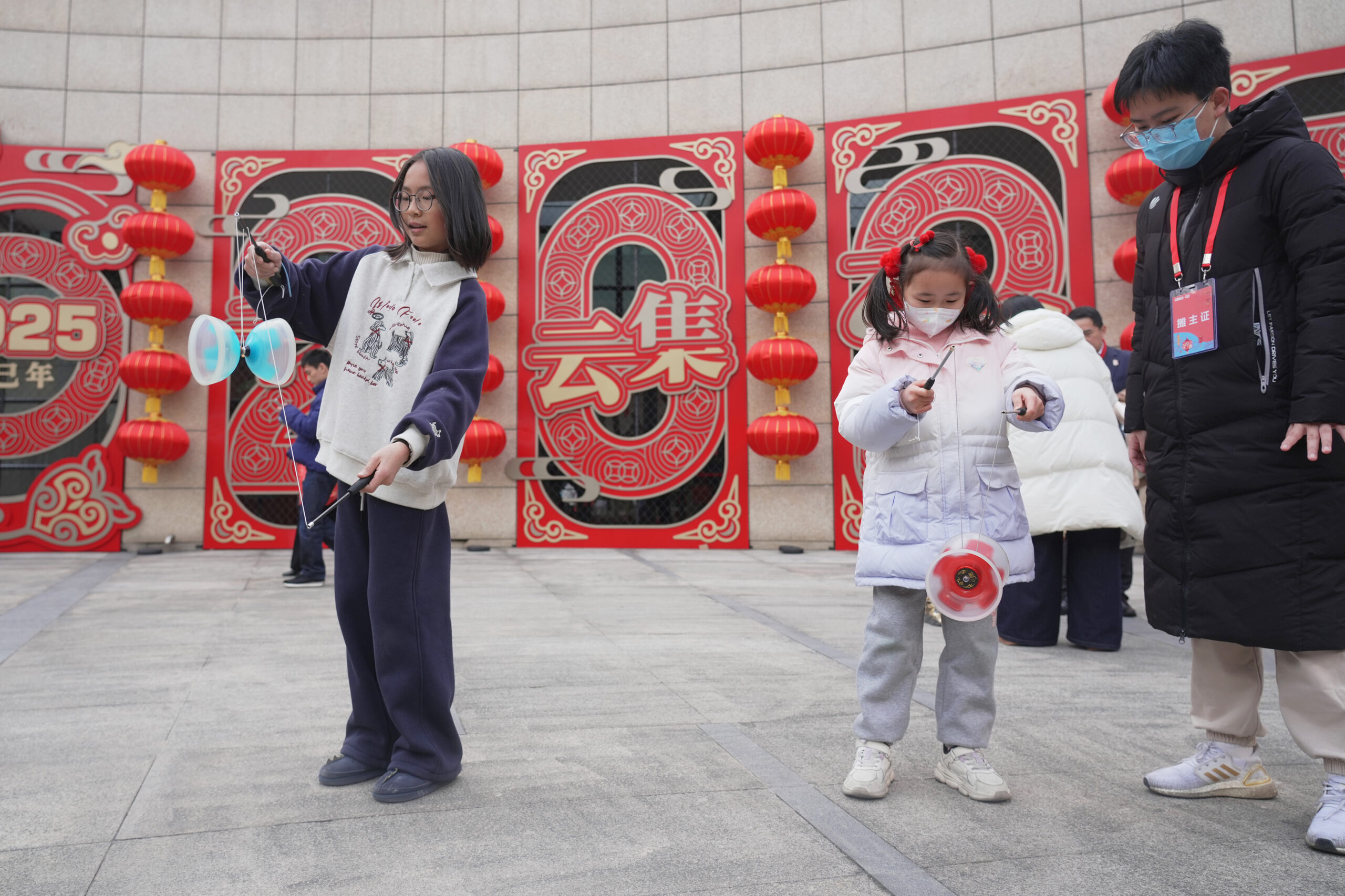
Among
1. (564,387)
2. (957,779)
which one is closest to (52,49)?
(564,387)

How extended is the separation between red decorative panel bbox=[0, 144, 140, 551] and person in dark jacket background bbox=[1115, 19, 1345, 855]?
8.15 m

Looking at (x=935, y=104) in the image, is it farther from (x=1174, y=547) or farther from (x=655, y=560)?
(x=1174, y=547)

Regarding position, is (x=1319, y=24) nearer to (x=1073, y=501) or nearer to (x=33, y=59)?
(x=1073, y=501)

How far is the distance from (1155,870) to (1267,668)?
6.99 feet

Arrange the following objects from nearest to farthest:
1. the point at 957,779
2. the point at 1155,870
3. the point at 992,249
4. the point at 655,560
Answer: the point at 1155,870, the point at 957,779, the point at 655,560, the point at 992,249

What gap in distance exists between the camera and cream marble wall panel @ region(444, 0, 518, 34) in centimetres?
847

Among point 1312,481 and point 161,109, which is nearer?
point 1312,481

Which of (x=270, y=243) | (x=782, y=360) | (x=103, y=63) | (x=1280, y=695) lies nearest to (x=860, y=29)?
(x=782, y=360)

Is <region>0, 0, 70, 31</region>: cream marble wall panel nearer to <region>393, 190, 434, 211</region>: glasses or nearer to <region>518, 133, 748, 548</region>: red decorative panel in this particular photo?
<region>518, 133, 748, 548</region>: red decorative panel

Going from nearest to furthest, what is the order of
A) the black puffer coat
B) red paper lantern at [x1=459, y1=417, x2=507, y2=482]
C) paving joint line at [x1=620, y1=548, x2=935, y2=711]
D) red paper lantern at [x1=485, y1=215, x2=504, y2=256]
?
the black puffer coat → paving joint line at [x1=620, y1=548, x2=935, y2=711] → red paper lantern at [x1=459, y1=417, x2=507, y2=482] → red paper lantern at [x1=485, y1=215, x2=504, y2=256]

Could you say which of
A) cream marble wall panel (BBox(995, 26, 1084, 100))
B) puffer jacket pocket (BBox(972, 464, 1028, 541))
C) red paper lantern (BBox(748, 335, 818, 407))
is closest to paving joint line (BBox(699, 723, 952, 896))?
puffer jacket pocket (BBox(972, 464, 1028, 541))

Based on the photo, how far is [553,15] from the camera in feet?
27.7

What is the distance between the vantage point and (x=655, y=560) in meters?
7.01

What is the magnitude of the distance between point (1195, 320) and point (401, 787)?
6.53 feet
